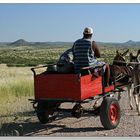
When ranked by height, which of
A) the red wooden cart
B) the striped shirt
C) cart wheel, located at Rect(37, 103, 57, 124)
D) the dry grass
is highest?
the striped shirt

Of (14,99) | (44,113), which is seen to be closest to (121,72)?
(44,113)

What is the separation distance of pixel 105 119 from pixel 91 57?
161 cm

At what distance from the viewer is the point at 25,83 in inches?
840

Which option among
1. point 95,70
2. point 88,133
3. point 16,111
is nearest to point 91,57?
point 95,70

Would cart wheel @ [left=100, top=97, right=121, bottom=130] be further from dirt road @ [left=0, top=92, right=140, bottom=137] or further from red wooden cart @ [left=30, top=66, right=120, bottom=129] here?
dirt road @ [left=0, top=92, right=140, bottom=137]

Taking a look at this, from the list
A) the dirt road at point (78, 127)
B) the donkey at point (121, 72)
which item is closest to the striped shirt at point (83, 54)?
the dirt road at point (78, 127)

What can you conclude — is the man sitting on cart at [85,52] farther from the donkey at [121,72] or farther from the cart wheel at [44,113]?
the donkey at [121,72]

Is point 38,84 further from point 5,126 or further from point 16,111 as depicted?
point 16,111

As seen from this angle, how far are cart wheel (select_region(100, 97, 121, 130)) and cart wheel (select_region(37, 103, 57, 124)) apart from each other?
59.7 inches

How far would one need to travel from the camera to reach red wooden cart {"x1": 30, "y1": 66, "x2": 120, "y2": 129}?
36.1ft

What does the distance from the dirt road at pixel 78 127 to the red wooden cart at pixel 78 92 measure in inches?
13.7

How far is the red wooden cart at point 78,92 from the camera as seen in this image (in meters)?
11.0

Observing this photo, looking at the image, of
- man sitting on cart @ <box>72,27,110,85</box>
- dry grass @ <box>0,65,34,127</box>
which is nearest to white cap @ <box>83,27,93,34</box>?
man sitting on cart @ <box>72,27,110,85</box>

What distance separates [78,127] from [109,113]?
94 cm
